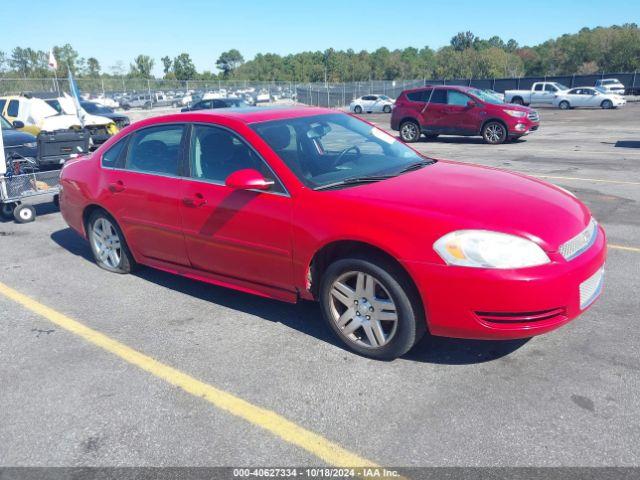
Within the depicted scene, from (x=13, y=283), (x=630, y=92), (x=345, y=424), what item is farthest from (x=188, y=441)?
(x=630, y=92)

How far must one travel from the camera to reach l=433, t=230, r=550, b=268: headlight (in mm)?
3152

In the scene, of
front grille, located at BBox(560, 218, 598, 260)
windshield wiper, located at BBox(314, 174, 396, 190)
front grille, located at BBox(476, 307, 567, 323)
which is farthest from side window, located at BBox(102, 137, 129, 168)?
front grille, located at BBox(560, 218, 598, 260)

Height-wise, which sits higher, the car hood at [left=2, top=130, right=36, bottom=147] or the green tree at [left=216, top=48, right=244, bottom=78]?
the green tree at [left=216, top=48, right=244, bottom=78]

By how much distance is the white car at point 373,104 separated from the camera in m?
41.2

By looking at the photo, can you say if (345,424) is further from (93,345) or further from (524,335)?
(93,345)

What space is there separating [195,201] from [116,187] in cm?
118

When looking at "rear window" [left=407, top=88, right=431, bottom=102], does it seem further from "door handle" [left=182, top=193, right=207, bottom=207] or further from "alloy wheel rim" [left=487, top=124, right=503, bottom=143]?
"door handle" [left=182, top=193, right=207, bottom=207]

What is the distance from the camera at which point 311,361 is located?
12.2 feet

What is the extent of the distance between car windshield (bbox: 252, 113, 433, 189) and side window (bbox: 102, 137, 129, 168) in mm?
1654

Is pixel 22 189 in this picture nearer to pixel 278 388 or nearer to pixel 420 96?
pixel 278 388

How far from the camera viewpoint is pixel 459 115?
17.0 m

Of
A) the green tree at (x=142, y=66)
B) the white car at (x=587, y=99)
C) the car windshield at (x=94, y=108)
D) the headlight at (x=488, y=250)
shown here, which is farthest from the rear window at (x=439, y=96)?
the green tree at (x=142, y=66)

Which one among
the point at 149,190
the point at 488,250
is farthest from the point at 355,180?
the point at 149,190

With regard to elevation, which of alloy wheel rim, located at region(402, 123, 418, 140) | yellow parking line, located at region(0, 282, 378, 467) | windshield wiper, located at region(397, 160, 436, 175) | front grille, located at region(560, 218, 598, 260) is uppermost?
windshield wiper, located at region(397, 160, 436, 175)
